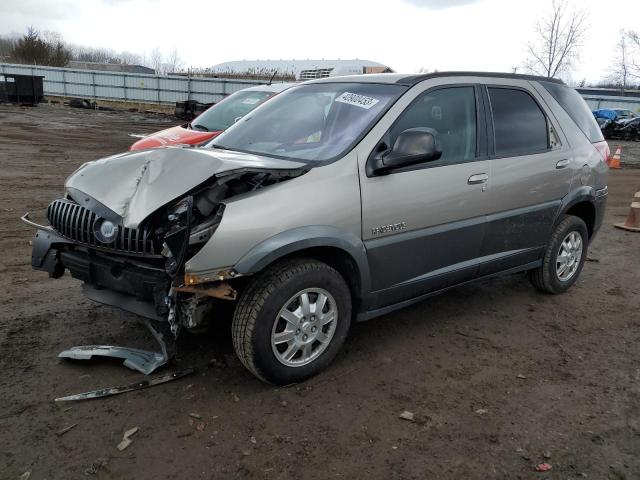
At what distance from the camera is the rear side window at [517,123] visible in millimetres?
4188

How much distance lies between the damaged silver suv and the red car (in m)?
3.03

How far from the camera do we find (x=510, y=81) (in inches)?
174

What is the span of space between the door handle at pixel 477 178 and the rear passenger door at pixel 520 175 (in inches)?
2.7

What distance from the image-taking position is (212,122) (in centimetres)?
778

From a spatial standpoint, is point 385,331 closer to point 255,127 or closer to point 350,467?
point 350,467

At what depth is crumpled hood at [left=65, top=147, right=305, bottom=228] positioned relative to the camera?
9.87 ft

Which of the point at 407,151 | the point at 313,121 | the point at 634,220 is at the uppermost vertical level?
the point at 313,121

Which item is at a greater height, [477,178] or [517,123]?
[517,123]

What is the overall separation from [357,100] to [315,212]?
105 cm

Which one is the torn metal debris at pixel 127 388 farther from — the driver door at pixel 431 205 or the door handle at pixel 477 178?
the door handle at pixel 477 178

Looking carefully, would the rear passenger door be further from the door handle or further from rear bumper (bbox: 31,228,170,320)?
rear bumper (bbox: 31,228,170,320)

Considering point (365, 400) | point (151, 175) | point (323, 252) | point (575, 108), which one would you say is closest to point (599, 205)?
point (575, 108)

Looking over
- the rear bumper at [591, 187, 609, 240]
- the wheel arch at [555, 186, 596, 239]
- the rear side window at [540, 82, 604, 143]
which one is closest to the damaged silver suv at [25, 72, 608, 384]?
the wheel arch at [555, 186, 596, 239]

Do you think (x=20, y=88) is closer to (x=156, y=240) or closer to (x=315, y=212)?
(x=156, y=240)
